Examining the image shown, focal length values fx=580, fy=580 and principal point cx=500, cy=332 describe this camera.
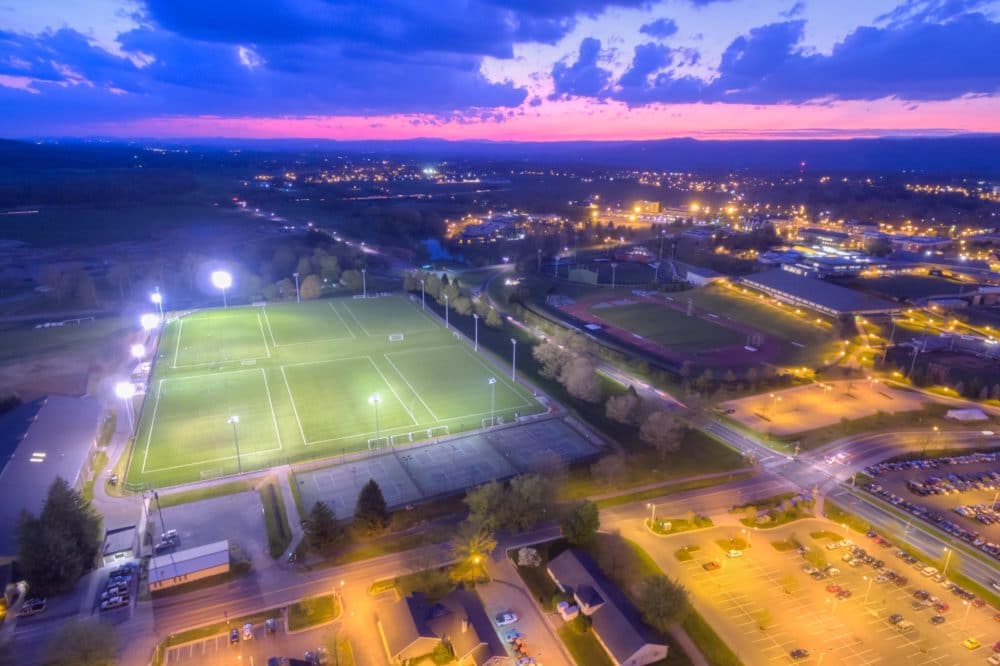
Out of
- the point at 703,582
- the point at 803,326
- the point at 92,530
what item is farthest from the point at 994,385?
the point at 92,530

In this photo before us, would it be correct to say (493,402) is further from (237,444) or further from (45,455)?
(45,455)

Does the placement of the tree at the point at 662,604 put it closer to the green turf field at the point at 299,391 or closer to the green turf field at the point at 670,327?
the green turf field at the point at 299,391

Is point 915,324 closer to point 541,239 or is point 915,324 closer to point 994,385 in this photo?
point 994,385

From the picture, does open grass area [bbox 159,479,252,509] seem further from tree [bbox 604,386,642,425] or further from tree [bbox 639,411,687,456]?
tree [bbox 639,411,687,456]

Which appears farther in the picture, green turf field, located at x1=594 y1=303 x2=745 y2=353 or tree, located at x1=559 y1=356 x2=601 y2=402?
green turf field, located at x1=594 y1=303 x2=745 y2=353

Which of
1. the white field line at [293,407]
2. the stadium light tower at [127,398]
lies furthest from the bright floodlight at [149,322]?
the white field line at [293,407]

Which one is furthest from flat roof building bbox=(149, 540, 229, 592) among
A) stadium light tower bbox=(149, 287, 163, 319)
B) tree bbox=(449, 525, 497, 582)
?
stadium light tower bbox=(149, 287, 163, 319)
